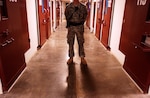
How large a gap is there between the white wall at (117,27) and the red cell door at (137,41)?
257 millimetres

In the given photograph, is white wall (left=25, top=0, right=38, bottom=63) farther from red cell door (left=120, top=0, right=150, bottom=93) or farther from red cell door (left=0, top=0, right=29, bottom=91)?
red cell door (left=120, top=0, right=150, bottom=93)

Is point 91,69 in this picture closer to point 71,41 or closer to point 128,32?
point 71,41

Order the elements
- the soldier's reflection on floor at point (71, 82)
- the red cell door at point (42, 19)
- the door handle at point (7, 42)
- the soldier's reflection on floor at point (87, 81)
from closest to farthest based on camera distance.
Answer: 1. the door handle at point (7, 42)
2. the soldier's reflection on floor at point (71, 82)
3. the soldier's reflection on floor at point (87, 81)
4. the red cell door at point (42, 19)

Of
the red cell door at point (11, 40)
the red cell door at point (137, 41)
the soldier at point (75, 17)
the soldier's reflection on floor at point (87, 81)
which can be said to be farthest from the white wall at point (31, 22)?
the red cell door at point (137, 41)

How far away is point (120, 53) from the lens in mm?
3156

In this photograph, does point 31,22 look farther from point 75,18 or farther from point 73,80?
point 73,80

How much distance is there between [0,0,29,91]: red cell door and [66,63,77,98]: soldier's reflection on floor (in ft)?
3.19

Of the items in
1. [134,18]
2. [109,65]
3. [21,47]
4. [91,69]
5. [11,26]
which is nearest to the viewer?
[11,26]

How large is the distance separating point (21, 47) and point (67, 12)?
3.93ft

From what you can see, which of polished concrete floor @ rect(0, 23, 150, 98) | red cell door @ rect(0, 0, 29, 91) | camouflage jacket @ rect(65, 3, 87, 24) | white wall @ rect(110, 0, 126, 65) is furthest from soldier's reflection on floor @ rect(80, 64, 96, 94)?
red cell door @ rect(0, 0, 29, 91)

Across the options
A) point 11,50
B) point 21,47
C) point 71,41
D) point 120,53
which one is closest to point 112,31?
point 120,53

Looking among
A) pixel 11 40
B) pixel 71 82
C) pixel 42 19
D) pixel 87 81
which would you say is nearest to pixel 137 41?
pixel 87 81

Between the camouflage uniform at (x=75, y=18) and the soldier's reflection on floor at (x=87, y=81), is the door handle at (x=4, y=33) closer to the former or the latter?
the camouflage uniform at (x=75, y=18)

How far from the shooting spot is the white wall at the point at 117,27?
3113mm
